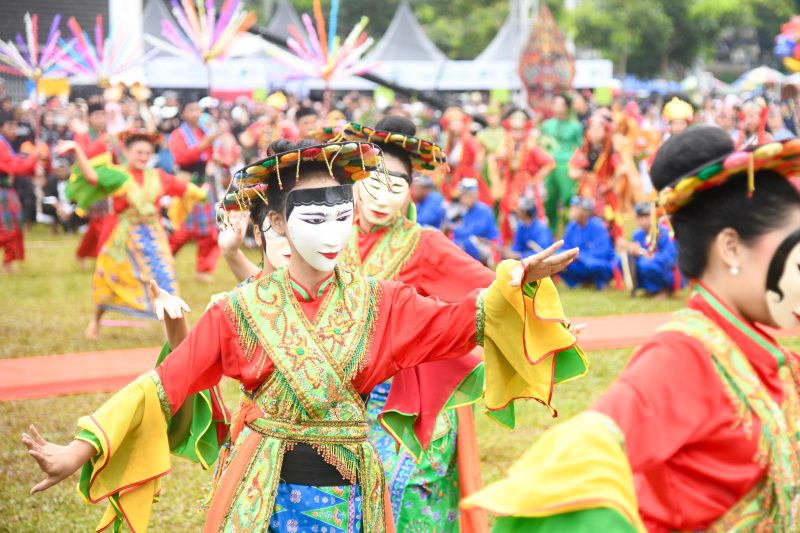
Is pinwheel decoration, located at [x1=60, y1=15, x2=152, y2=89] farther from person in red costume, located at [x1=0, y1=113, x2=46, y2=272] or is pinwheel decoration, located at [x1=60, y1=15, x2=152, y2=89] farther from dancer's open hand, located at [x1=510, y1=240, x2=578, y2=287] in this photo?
dancer's open hand, located at [x1=510, y1=240, x2=578, y2=287]

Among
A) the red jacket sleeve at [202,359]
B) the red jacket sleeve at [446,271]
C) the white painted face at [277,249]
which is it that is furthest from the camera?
the red jacket sleeve at [446,271]

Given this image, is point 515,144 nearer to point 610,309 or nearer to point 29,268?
point 610,309

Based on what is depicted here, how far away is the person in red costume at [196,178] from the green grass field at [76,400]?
1.03ft

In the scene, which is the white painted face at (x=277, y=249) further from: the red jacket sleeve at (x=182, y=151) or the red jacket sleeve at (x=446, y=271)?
the red jacket sleeve at (x=182, y=151)

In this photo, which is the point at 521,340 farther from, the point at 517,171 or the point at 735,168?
the point at 517,171

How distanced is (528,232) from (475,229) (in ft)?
3.17

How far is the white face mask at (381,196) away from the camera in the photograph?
14.1 ft

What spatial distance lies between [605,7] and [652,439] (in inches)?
1523

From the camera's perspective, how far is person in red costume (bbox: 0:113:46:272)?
11406 millimetres

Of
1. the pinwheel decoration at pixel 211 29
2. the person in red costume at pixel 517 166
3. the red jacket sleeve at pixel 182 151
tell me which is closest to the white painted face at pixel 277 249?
the red jacket sleeve at pixel 182 151

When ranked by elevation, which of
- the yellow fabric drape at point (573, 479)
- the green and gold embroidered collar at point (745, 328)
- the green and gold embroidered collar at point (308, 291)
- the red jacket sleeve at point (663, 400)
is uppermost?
the green and gold embroidered collar at point (745, 328)

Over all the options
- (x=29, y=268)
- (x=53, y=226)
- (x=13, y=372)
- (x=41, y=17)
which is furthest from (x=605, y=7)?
(x=13, y=372)

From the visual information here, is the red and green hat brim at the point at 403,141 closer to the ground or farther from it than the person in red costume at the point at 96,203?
farther from it

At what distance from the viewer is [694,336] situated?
226cm
